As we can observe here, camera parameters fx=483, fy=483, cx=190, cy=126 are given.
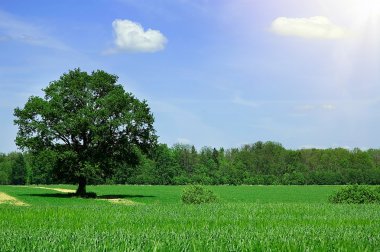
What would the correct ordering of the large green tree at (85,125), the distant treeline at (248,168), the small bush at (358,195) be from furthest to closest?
1. the distant treeline at (248,168)
2. the large green tree at (85,125)
3. the small bush at (358,195)

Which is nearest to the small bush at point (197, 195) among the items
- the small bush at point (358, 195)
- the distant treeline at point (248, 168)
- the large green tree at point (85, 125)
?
the small bush at point (358, 195)

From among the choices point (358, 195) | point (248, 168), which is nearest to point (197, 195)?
point (358, 195)

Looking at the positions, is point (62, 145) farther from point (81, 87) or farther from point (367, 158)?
point (367, 158)

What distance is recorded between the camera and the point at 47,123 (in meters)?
54.1

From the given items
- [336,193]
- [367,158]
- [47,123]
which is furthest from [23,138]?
[367,158]

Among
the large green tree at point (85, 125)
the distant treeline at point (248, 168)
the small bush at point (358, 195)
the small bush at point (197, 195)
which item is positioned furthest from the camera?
the distant treeline at point (248, 168)

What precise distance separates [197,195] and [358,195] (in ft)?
40.3

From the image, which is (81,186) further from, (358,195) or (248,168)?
(248,168)

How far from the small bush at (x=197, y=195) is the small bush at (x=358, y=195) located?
9.94 m

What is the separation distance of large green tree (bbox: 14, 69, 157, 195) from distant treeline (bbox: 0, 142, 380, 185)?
7926 cm

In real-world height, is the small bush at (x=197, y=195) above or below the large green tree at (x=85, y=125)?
below

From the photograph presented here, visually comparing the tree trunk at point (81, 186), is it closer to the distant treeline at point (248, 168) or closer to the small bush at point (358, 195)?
the small bush at point (358, 195)

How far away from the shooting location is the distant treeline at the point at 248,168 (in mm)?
143250

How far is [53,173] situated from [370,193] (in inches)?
1387
